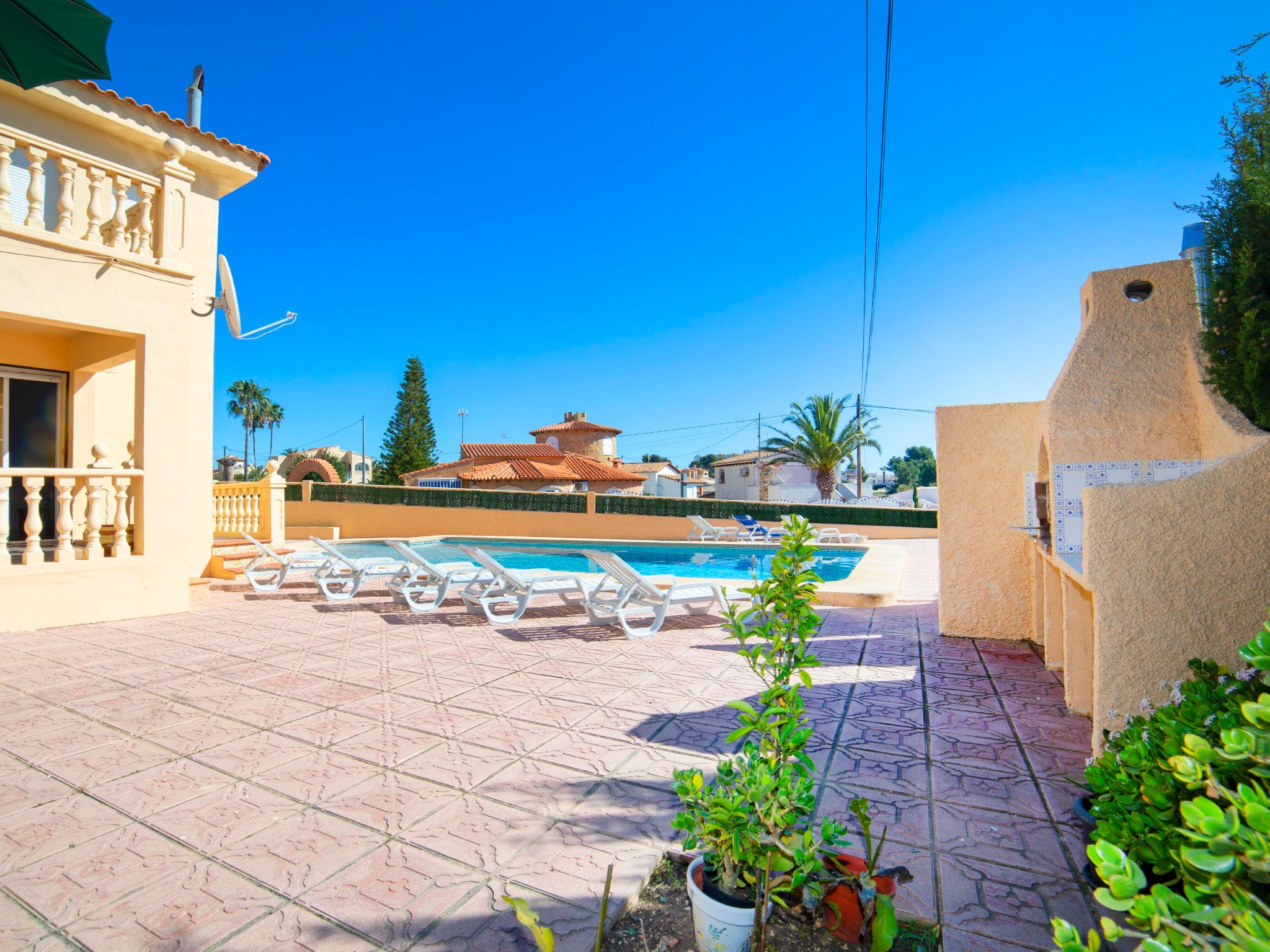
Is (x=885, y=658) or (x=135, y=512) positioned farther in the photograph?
(x=135, y=512)

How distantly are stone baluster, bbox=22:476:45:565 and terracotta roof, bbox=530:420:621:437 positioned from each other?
114 feet

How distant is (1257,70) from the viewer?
323cm

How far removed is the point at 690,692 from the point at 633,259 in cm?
3074

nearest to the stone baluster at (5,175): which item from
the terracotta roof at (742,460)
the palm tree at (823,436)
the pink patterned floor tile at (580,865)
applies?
the pink patterned floor tile at (580,865)

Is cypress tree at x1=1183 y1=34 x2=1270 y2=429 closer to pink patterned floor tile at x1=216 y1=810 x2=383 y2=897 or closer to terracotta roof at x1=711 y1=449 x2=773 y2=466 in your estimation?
pink patterned floor tile at x1=216 y1=810 x2=383 y2=897

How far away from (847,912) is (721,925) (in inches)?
16.1

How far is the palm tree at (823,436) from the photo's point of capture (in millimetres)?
27688

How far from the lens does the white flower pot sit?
5.76ft

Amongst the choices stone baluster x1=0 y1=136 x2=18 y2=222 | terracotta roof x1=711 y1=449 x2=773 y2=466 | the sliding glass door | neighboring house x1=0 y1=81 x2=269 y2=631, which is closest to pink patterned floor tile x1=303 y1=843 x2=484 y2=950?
neighboring house x1=0 y1=81 x2=269 y2=631

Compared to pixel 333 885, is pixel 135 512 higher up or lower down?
higher up

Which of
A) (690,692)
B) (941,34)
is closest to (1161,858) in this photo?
(690,692)

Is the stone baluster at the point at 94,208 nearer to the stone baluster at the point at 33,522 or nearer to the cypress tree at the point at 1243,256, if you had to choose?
the stone baluster at the point at 33,522

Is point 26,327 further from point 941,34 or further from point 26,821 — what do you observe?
point 941,34

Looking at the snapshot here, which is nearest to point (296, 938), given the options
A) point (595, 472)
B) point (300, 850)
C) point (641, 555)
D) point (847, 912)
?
point (300, 850)
